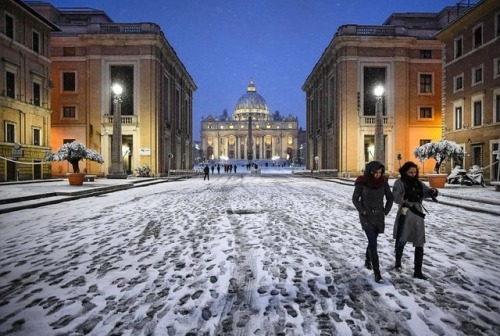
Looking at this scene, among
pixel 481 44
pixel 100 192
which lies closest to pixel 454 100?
pixel 481 44

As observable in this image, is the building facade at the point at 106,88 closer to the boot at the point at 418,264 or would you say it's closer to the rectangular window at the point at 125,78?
the rectangular window at the point at 125,78

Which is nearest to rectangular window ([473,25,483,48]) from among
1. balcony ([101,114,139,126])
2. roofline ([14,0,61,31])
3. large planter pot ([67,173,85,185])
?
large planter pot ([67,173,85,185])

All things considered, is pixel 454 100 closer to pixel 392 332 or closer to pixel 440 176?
pixel 440 176

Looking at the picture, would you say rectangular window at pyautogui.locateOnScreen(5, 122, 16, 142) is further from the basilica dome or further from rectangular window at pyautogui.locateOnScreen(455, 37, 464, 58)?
the basilica dome

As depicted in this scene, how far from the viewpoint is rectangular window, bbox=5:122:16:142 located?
25.3 meters

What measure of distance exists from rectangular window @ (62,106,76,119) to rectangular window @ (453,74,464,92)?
34928mm

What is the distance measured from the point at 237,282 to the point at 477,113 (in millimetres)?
27911

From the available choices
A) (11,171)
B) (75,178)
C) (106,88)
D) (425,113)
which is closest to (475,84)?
(425,113)

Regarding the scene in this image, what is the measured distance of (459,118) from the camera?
94.9 ft

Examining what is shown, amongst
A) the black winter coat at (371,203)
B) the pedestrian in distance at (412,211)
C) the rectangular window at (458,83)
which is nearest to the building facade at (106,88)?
the rectangular window at (458,83)

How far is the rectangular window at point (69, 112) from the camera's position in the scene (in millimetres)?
36750

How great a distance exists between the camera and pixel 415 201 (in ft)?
16.5

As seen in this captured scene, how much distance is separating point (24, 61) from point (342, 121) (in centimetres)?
2776

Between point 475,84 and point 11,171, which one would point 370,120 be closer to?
point 475,84
